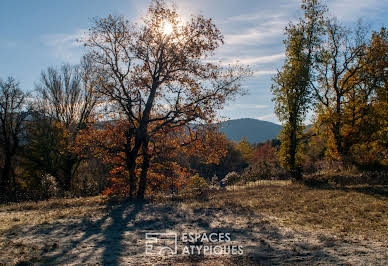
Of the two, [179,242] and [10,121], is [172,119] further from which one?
[10,121]

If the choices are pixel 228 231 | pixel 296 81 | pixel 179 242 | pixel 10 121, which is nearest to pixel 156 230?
pixel 179 242

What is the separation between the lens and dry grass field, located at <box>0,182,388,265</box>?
663 cm

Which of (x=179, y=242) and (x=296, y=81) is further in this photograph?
(x=296, y=81)

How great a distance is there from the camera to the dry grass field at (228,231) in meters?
6.63

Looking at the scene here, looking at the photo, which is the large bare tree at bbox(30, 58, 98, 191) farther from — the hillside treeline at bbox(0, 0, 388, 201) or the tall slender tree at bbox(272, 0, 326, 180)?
the tall slender tree at bbox(272, 0, 326, 180)

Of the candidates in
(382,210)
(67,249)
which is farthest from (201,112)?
(67,249)

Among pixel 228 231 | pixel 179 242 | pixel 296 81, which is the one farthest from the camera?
pixel 296 81

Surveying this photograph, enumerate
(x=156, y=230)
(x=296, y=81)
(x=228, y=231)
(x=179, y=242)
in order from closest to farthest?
(x=179, y=242), (x=228, y=231), (x=156, y=230), (x=296, y=81)

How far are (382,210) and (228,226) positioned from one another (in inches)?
245

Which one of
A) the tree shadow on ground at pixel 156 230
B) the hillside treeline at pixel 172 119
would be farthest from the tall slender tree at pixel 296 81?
the tree shadow on ground at pixel 156 230

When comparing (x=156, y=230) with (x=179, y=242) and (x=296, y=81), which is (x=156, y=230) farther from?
(x=296, y=81)

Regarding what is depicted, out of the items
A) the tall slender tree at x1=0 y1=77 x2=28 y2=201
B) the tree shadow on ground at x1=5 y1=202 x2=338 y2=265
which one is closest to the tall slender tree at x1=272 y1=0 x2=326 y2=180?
the tree shadow on ground at x1=5 y1=202 x2=338 y2=265

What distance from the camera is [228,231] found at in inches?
356

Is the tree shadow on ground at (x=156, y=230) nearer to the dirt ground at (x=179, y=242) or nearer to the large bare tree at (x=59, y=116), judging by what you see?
the dirt ground at (x=179, y=242)
